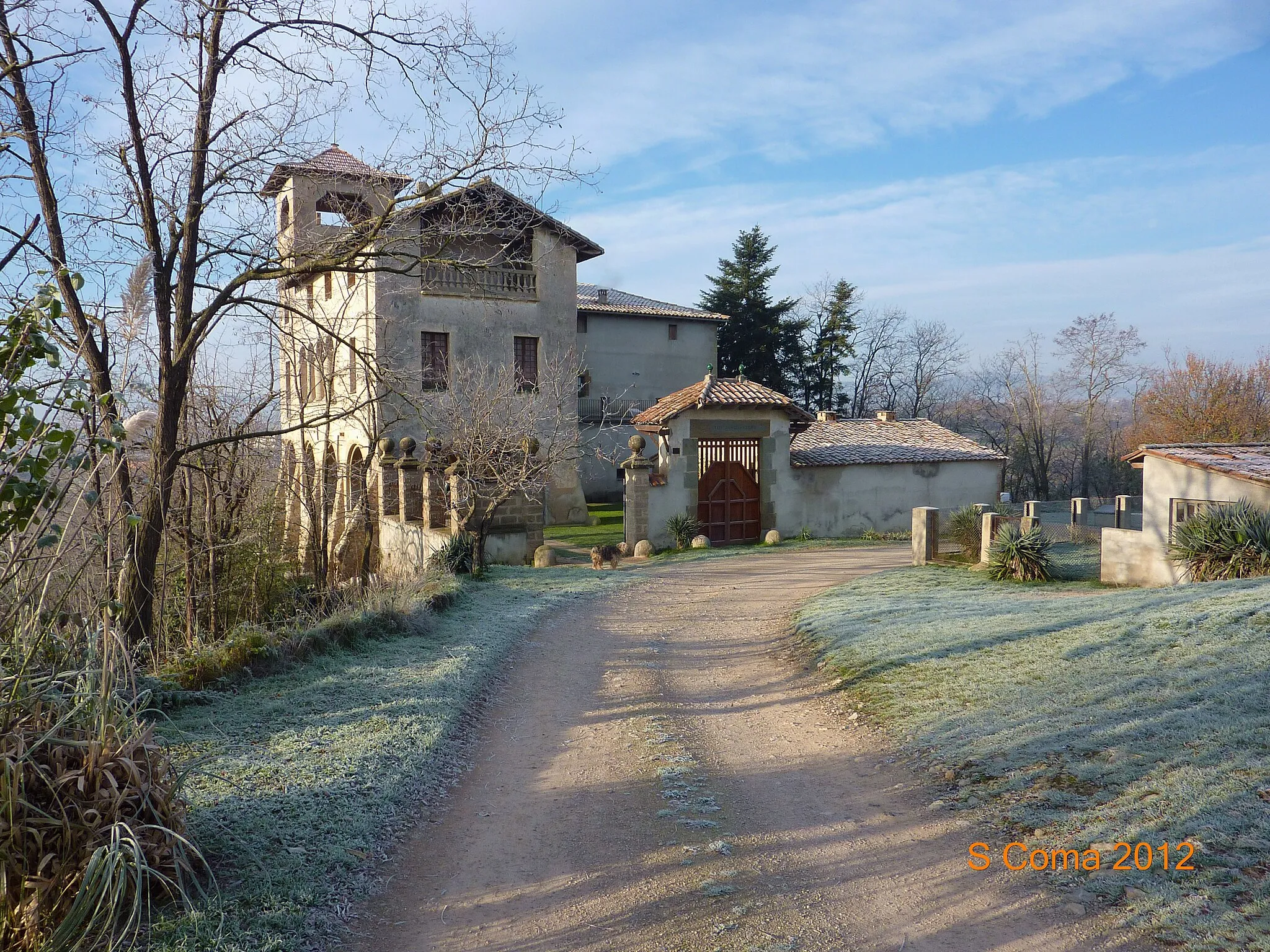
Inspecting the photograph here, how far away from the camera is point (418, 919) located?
3930mm

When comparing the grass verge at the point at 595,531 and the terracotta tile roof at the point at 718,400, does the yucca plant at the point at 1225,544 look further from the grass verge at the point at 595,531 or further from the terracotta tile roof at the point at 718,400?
the grass verge at the point at 595,531

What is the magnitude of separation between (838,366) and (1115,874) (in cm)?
3685

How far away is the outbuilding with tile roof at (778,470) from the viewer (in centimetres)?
1991

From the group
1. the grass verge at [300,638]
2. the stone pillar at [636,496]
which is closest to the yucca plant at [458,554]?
the grass verge at [300,638]

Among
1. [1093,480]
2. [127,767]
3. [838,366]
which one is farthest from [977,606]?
[1093,480]

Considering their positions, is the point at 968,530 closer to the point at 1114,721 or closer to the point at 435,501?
the point at 435,501

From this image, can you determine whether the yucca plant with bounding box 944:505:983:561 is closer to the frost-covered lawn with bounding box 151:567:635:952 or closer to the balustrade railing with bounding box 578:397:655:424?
the frost-covered lawn with bounding box 151:567:635:952

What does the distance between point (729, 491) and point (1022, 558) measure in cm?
834

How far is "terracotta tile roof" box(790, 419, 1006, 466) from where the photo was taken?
2288 cm

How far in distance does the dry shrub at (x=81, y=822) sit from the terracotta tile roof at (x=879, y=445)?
64.1 feet

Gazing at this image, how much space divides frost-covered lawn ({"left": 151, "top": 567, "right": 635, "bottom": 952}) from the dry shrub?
0.83 ft

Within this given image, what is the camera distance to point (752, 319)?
36656 millimetres

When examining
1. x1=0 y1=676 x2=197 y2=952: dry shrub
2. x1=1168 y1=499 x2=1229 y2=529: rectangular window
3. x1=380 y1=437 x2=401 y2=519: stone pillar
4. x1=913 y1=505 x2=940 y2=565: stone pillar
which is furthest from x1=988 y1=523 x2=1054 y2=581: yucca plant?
x1=0 y1=676 x2=197 y2=952: dry shrub

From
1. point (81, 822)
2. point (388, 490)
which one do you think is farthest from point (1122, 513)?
point (81, 822)
